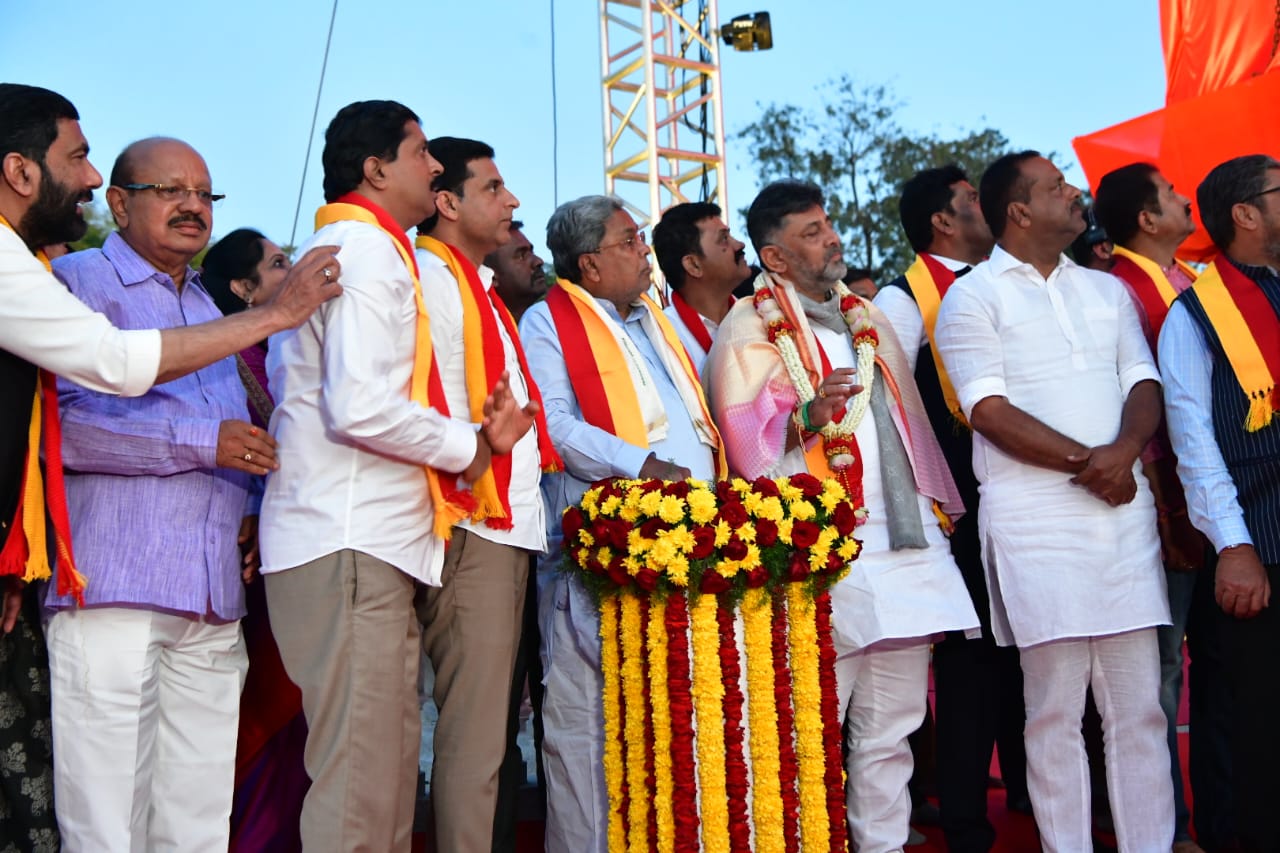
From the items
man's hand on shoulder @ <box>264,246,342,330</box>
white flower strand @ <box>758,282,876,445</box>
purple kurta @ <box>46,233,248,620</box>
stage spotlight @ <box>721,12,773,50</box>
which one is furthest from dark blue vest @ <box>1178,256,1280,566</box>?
stage spotlight @ <box>721,12,773,50</box>

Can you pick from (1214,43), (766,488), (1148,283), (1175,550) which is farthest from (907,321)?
(1214,43)

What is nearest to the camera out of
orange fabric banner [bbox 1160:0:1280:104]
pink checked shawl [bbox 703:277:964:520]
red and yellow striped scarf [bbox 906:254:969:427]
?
pink checked shawl [bbox 703:277:964:520]

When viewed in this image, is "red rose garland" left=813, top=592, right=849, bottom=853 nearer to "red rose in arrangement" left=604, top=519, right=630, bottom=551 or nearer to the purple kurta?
"red rose in arrangement" left=604, top=519, right=630, bottom=551

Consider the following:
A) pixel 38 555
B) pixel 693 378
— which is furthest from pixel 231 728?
pixel 693 378

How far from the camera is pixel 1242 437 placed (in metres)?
3.28

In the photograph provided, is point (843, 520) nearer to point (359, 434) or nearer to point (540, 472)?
point (540, 472)

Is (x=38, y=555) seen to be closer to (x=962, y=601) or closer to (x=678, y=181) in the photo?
(x=962, y=601)

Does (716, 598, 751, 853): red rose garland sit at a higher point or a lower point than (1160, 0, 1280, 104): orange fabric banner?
lower

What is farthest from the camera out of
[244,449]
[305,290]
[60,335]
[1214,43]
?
[1214,43]

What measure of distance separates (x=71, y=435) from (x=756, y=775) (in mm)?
1751

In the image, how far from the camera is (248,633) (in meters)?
3.23

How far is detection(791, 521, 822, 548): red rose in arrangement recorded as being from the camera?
2967mm

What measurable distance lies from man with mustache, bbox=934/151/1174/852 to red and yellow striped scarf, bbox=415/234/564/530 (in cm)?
124

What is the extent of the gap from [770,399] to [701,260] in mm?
1136
